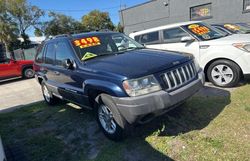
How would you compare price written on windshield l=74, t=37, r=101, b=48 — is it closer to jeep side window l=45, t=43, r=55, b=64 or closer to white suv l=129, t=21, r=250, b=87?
jeep side window l=45, t=43, r=55, b=64

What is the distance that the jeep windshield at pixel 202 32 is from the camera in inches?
239

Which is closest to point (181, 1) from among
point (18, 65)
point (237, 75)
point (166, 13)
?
point (166, 13)

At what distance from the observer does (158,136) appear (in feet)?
12.0

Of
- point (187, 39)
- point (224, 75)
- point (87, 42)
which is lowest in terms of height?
point (224, 75)

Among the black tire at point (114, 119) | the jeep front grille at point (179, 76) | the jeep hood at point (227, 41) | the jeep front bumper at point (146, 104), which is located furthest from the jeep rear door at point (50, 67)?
the jeep hood at point (227, 41)

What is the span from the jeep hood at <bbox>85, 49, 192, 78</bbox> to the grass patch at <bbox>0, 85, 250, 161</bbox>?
3.61ft

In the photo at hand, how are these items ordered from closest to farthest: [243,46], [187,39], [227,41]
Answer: [243,46] < [227,41] < [187,39]

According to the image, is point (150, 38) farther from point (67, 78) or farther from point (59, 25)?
point (59, 25)

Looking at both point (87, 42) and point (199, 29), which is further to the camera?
point (199, 29)

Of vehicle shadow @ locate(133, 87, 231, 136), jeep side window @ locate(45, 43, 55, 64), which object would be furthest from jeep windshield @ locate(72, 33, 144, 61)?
vehicle shadow @ locate(133, 87, 231, 136)

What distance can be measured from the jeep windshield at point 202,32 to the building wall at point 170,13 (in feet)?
41.7

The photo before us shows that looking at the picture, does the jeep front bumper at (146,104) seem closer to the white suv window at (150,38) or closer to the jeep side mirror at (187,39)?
the jeep side mirror at (187,39)

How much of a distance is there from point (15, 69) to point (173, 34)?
929 centimetres

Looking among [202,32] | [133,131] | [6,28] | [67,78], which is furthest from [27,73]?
[6,28]
